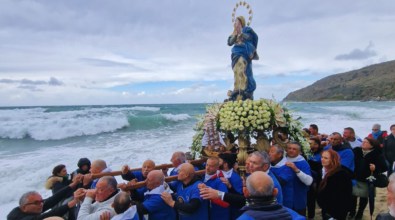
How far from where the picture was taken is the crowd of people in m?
2.29

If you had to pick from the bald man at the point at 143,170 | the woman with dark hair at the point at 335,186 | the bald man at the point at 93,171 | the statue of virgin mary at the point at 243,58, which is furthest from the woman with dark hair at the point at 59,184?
the woman with dark hair at the point at 335,186

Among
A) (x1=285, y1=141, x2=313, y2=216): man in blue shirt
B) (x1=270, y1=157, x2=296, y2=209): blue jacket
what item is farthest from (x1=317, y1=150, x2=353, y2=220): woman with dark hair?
(x1=270, y1=157, x2=296, y2=209): blue jacket

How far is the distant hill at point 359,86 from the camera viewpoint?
2904 inches

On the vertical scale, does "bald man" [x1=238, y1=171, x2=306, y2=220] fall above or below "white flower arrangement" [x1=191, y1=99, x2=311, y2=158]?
below

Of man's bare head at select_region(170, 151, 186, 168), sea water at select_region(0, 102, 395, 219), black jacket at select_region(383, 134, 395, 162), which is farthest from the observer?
sea water at select_region(0, 102, 395, 219)

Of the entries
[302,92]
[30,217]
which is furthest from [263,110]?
[302,92]

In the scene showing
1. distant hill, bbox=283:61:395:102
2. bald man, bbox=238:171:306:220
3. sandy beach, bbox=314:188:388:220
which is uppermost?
distant hill, bbox=283:61:395:102

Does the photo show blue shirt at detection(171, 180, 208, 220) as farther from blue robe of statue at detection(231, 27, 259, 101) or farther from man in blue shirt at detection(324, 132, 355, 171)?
man in blue shirt at detection(324, 132, 355, 171)

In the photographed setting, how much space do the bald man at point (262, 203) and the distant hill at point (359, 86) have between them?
225ft

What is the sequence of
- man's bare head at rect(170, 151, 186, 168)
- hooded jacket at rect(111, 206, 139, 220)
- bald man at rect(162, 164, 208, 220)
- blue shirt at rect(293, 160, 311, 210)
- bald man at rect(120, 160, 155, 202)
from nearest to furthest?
hooded jacket at rect(111, 206, 139, 220) < bald man at rect(162, 164, 208, 220) < bald man at rect(120, 160, 155, 202) < blue shirt at rect(293, 160, 311, 210) < man's bare head at rect(170, 151, 186, 168)

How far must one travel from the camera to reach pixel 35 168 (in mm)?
9898

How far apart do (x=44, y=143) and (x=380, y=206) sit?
17923mm

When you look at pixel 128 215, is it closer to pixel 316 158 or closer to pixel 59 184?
pixel 59 184

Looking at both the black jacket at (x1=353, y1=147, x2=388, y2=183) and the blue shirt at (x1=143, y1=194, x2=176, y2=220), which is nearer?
the blue shirt at (x1=143, y1=194, x2=176, y2=220)
